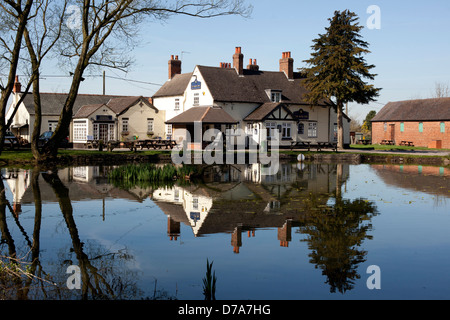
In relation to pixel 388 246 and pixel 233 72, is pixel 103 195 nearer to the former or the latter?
pixel 388 246

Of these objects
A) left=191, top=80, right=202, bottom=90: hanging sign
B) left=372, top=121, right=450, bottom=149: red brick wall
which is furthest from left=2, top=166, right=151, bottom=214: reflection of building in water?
left=372, top=121, right=450, bottom=149: red brick wall

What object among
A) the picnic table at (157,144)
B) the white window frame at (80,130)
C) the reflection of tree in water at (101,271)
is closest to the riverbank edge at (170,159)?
the picnic table at (157,144)

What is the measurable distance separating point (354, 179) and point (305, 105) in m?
27.7

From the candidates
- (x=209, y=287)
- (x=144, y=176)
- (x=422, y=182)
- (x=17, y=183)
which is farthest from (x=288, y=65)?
(x=209, y=287)

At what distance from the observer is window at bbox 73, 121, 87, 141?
146ft

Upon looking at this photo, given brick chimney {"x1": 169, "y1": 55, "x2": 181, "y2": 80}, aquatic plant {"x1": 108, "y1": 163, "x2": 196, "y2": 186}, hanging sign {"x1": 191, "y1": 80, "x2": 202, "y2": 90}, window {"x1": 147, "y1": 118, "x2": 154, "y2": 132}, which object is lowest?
aquatic plant {"x1": 108, "y1": 163, "x2": 196, "y2": 186}

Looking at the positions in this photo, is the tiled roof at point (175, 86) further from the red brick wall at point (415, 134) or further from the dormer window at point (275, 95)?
the red brick wall at point (415, 134)

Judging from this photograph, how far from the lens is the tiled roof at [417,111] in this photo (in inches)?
2098

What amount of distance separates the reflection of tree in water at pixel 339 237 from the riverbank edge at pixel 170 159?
62.7 feet

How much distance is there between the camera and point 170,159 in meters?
33.3

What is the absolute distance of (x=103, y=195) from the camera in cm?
1609

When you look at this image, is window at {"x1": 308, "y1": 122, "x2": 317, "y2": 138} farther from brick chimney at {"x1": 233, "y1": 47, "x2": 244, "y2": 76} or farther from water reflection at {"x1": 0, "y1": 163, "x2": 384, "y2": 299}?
water reflection at {"x1": 0, "y1": 163, "x2": 384, "y2": 299}

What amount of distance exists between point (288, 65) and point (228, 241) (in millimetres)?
43451

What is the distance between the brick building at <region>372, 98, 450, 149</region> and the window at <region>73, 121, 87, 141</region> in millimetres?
34888
